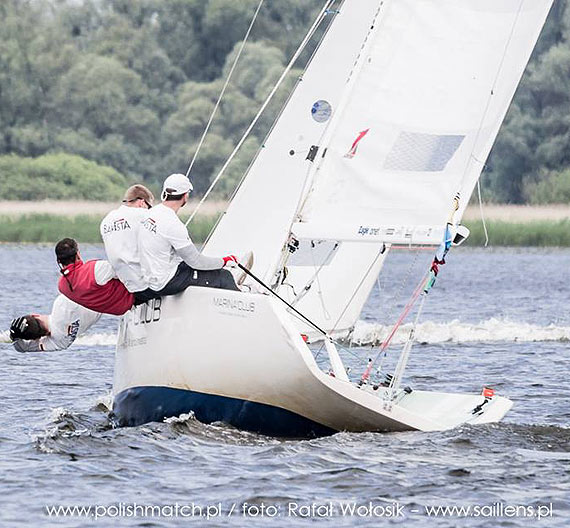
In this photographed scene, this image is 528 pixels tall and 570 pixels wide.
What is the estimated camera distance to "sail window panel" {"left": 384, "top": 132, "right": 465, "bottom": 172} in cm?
1191

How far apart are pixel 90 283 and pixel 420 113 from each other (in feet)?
9.39

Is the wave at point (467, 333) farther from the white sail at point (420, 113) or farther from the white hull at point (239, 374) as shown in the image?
the white hull at point (239, 374)

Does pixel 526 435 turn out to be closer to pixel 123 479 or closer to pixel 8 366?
pixel 123 479

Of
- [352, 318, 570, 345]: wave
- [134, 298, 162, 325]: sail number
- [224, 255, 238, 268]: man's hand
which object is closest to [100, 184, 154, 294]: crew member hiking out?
[134, 298, 162, 325]: sail number

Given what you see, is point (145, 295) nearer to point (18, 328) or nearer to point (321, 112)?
point (18, 328)

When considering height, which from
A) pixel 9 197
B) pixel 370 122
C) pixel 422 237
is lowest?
pixel 9 197

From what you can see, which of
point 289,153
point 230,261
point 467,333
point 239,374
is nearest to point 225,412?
point 239,374

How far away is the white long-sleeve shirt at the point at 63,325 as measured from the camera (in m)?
11.5

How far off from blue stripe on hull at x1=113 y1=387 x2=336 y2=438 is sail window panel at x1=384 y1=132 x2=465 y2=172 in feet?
7.21

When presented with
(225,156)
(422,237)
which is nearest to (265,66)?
(225,156)

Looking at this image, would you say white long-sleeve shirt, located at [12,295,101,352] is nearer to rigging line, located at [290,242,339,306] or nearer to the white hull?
the white hull

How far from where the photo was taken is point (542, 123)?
6147 centimetres

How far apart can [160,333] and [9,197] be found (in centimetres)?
4639

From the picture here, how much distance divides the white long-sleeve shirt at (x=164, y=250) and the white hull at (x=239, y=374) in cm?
19
